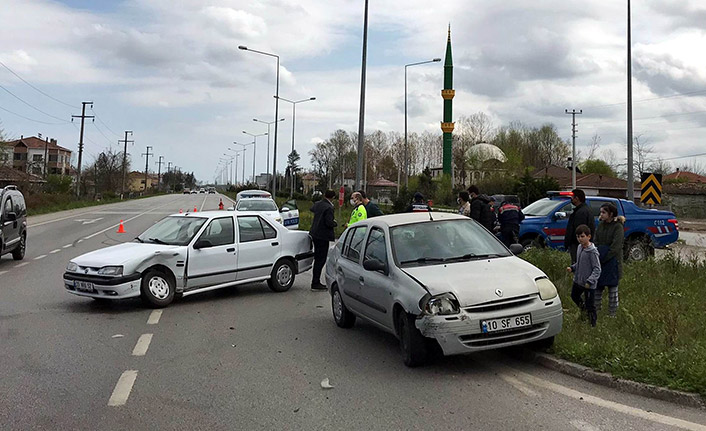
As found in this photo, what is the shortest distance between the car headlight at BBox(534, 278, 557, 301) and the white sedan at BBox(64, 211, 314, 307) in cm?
568

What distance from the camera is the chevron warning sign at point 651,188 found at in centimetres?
2170

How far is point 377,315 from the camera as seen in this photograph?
727 centimetres

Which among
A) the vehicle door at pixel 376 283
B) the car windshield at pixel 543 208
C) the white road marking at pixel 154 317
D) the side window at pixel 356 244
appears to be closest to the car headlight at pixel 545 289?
the vehicle door at pixel 376 283

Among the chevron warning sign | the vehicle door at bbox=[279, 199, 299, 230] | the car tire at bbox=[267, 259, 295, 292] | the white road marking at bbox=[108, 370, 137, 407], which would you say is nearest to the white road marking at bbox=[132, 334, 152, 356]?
the white road marking at bbox=[108, 370, 137, 407]

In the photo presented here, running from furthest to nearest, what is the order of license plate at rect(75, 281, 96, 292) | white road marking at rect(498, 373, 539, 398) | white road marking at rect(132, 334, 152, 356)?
license plate at rect(75, 281, 96, 292), white road marking at rect(132, 334, 152, 356), white road marking at rect(498, 373, 539, 398)

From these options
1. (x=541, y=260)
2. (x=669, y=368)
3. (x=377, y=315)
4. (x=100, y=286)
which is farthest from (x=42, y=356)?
(x=541, y=260)

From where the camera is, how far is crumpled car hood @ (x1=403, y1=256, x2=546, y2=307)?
623 cm

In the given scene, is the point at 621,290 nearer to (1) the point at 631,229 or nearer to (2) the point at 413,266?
(2) the point at 413,266

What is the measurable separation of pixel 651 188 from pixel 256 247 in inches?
611

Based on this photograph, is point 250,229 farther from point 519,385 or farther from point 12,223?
point 12,223

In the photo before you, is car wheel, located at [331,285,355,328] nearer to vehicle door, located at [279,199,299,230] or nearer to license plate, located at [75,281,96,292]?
license plate, located at [75,281,96,292]

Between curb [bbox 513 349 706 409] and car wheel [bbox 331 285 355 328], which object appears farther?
car wheel [bbox 331 285 355 328]

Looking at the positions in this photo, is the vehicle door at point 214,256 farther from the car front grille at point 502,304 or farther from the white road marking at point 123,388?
the car front grille at point 502,304

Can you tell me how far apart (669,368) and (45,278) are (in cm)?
1166
